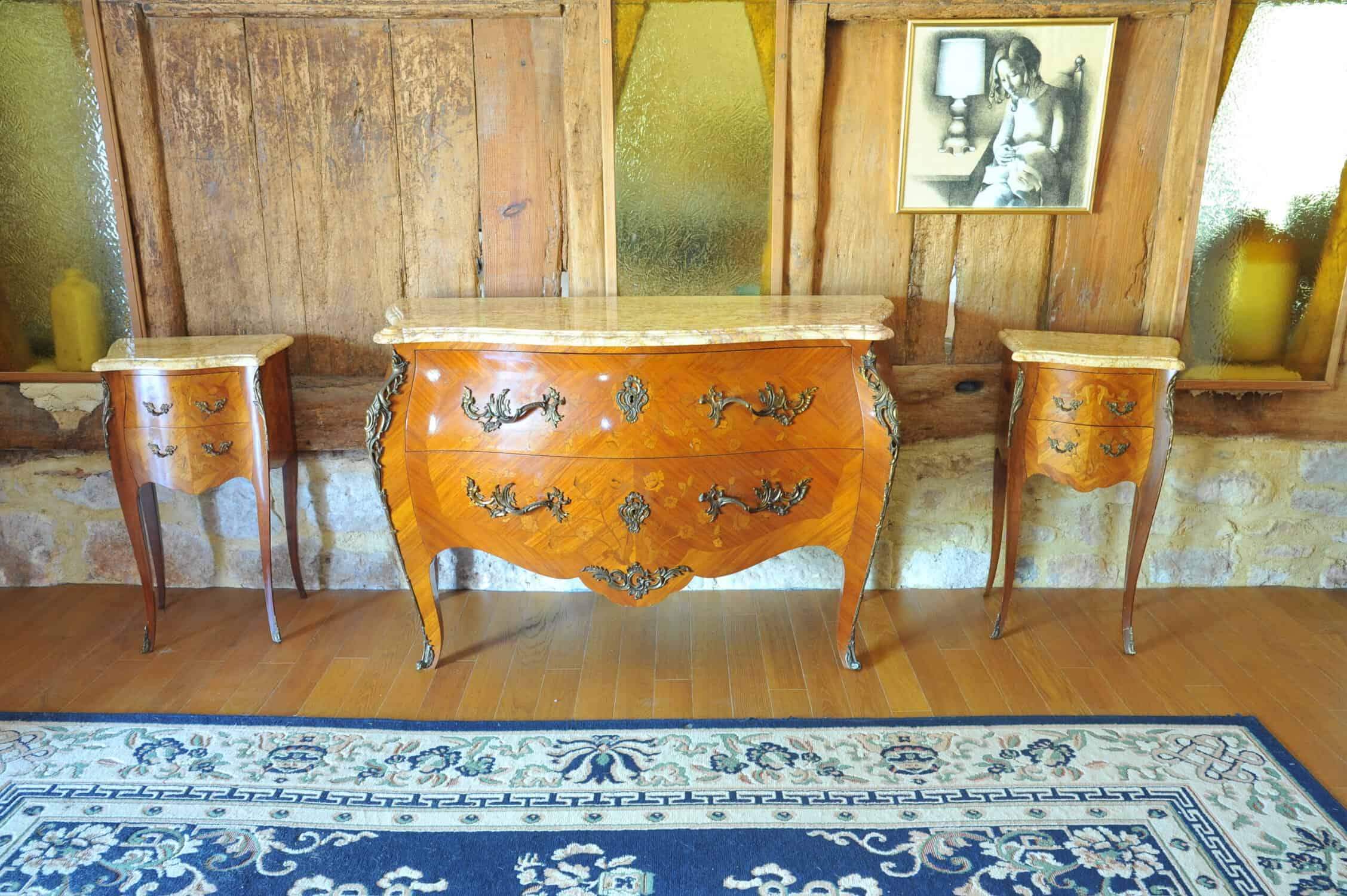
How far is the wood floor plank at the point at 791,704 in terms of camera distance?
2.37 meters

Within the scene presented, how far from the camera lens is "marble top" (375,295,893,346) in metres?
2.15

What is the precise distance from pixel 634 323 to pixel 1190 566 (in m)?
2.11

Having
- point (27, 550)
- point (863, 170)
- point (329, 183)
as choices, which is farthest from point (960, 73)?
point (27, 550)

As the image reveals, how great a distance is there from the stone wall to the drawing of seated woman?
761mm

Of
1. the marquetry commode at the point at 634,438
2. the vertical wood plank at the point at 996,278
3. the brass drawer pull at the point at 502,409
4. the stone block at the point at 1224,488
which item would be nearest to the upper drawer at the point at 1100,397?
the vertical wood plank at the point at 996,278

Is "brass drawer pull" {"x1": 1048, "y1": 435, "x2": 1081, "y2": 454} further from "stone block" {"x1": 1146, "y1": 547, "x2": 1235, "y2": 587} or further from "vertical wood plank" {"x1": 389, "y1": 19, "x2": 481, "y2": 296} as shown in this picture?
"vertical wood plank" {"x1": 389, "y1": 19, "x2": 481, "y2": 296}


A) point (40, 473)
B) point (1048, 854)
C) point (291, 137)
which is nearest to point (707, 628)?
point (1048, 854)

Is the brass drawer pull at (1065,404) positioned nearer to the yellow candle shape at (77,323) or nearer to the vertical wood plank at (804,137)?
the vertical wood plank at (804,137)

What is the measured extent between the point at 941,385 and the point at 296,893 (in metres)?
2.22

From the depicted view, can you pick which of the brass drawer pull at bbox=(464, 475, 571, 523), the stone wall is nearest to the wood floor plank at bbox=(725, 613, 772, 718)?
the stone wall

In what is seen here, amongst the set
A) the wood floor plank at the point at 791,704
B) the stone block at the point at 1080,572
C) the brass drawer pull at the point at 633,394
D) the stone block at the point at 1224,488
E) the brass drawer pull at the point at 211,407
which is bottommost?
the wood floor plank at the point at 791,704

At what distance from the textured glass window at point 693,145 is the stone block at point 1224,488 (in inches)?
60.0

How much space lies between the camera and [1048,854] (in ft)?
6.15

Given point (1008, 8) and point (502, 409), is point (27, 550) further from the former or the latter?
point (1008, 8)
